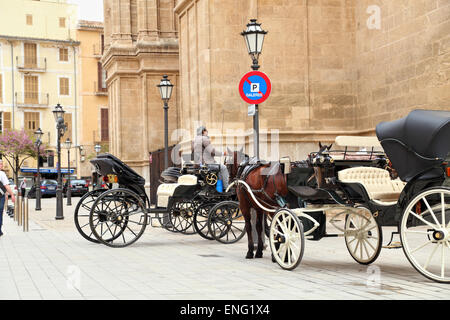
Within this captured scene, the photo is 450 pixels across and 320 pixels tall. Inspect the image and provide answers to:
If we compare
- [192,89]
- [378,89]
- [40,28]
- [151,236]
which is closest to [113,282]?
[151,236]

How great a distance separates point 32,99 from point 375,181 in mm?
57499

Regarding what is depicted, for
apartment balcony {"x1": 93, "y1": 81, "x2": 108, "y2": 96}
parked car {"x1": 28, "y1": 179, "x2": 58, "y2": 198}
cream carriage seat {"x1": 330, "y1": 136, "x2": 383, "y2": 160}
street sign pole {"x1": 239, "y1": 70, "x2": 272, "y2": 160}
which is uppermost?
apartment balcony {"x1": 93, "y1": 81, "x2": 108, "y2": 96}

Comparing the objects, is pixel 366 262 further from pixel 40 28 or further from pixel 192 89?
pixel 40 28

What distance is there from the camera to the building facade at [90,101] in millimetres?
63094

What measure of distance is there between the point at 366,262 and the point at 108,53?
26989 mm

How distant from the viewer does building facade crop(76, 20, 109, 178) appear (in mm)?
63094

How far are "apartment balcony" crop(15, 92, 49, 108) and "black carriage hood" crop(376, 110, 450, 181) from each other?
2272 inches

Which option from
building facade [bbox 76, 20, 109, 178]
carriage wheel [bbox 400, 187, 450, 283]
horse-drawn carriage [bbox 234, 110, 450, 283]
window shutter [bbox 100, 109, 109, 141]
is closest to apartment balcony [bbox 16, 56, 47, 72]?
building facade [bbox 76, 20, 109, 178]

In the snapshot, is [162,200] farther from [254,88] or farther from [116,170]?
[254,88]

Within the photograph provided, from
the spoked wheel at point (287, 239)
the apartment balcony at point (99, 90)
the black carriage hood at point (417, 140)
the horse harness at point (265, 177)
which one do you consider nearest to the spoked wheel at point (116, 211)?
the horse harness at point (265, 177)

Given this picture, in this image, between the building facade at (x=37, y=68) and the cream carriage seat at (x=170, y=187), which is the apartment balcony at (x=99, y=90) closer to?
the building facade at (x=37, y=68)

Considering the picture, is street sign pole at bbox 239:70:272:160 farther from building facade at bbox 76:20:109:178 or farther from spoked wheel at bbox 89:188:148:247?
building facade at bbox 76:20:109:178

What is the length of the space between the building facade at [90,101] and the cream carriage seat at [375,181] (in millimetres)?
A: 55145

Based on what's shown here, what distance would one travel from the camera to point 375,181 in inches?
332
